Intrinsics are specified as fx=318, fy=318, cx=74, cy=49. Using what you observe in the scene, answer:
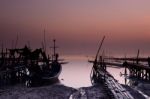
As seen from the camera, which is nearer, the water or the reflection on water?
the reflection on water

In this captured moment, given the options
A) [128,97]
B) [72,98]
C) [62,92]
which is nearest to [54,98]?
[72,98]

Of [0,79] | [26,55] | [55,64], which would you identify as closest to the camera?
[0,79]

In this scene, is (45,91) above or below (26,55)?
below

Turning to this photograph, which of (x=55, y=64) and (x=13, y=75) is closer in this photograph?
(x=13, y=75)

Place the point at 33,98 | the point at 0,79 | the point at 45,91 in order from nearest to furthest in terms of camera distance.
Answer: the point at 33,98 → the point at 45,91 → the point at 0,79

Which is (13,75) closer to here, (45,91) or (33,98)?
(45,91)

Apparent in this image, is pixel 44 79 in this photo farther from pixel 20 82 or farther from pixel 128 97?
pixel 128 97

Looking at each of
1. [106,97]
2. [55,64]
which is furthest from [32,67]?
[106,97]

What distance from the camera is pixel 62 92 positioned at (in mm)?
30547

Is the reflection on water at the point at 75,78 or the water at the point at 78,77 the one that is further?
the water at the point at 78,77

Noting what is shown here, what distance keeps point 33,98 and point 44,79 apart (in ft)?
65.0

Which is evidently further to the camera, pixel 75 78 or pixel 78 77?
pixel 78 77

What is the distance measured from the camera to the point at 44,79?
46219mm

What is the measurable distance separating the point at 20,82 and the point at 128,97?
26077 mm
